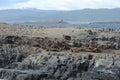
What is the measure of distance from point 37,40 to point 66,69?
29.5 ft

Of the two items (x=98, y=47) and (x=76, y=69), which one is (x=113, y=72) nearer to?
(x=76, y=69)

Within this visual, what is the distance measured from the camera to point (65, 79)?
3494 cm

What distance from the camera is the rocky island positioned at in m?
35.3

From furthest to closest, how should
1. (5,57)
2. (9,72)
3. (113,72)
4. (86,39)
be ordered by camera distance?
(86,39) < (5,57) < (9,72) < (113,72)

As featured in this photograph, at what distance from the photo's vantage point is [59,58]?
37406mm

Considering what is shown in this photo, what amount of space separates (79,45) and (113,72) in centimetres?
858

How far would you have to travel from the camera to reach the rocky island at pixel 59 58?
35.3 meters

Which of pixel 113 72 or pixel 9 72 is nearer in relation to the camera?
pixel 113 72

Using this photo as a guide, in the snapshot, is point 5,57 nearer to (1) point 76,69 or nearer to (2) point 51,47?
(2) point 51,47

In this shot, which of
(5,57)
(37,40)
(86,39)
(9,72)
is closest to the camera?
(9,72)

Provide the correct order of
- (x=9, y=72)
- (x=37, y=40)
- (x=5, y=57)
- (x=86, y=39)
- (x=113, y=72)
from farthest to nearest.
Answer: (x=86, y=39)
(x=37, y=40)
(x=5, y=57)
(x=9, y=72)
(x=113, y=72)

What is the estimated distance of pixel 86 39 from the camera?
156 feet

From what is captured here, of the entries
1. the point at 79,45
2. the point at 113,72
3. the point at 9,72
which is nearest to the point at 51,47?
the point at 79,45

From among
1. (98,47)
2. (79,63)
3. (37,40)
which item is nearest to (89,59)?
(79,63)
